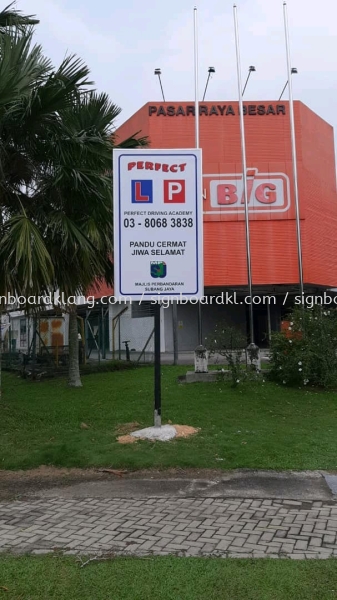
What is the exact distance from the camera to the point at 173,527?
4.54 m

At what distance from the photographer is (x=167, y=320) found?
29.5 m

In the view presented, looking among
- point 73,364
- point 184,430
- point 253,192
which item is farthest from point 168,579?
point 253,192

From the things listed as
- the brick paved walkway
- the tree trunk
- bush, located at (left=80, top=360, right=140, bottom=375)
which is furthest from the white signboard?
bush, located at (left=80, top=360, right=140, bottom=375)

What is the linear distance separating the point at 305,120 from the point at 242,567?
29077mm

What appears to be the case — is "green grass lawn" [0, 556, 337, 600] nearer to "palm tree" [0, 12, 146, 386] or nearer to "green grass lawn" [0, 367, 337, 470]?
"green grass lawn" [0, 367, 337, 470]

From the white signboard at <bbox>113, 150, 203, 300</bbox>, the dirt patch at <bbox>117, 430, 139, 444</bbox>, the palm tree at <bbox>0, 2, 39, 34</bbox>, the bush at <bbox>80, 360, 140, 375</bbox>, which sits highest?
the palm tree at <bbox>0, 2, 39, 34</bbox>

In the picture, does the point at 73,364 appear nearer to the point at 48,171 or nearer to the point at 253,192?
the point at 48,171

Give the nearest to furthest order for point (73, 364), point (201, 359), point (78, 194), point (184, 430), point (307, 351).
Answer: point (184, 430)
point (78, 194)
point (307, 351)
point (201, 359)
point (73, 364)

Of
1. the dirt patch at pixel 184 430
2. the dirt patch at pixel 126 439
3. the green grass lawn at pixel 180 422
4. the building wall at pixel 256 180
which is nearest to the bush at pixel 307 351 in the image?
the green grass lawn at pixel 180 422

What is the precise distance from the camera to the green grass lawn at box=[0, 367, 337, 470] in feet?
22.3

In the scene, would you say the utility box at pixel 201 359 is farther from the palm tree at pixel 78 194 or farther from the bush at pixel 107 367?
the bush at pixel 107 367

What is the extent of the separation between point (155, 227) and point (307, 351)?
5.82m

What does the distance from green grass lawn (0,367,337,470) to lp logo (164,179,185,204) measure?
11.3 feet

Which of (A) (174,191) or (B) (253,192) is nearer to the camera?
(A) (174,191)
